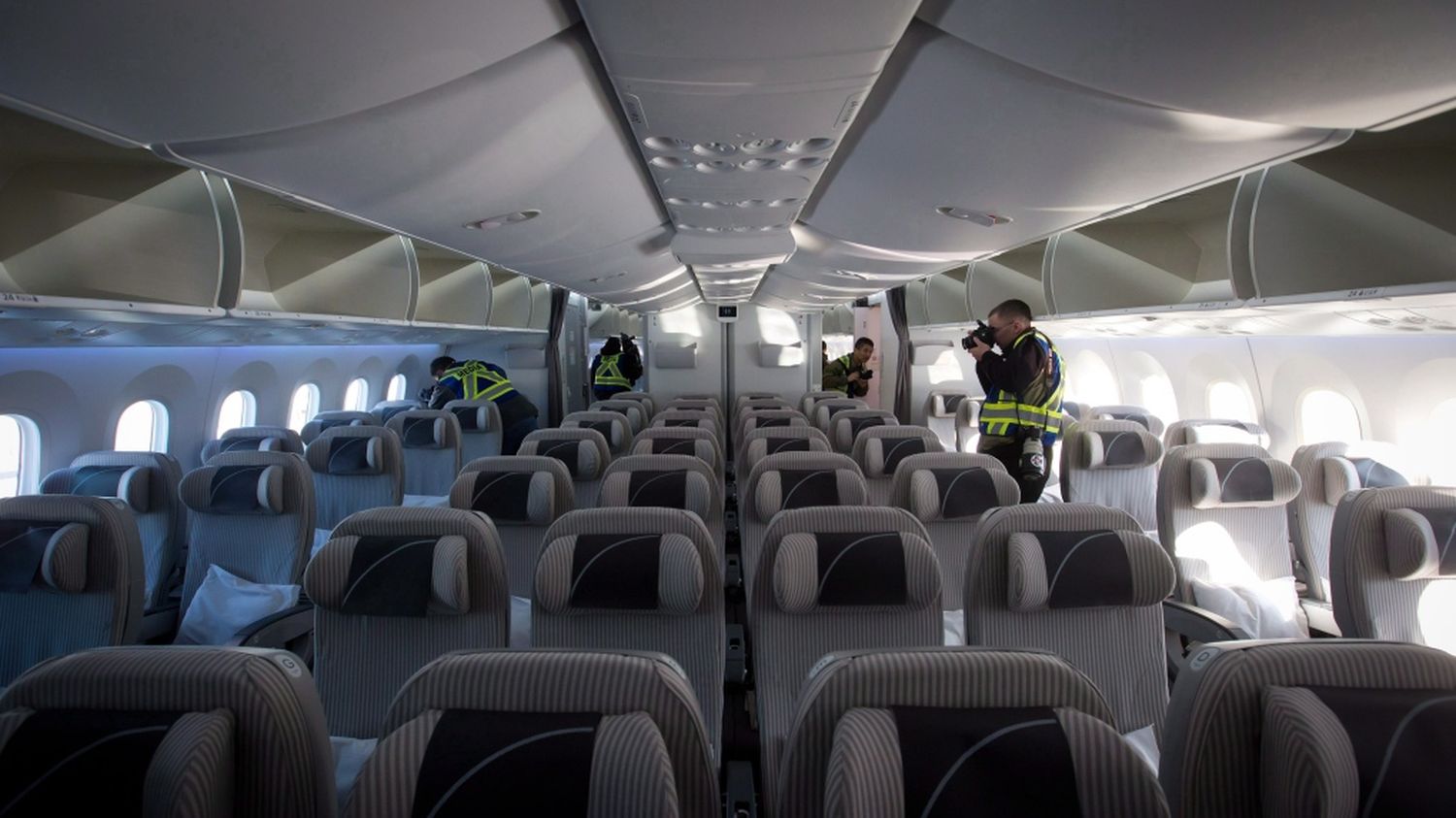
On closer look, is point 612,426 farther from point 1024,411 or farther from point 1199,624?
point 1199,624

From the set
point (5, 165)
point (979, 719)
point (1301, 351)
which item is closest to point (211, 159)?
point (979, 719)

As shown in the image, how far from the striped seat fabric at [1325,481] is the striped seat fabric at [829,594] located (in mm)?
2933

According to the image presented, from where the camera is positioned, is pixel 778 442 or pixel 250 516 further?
pixel 778 442

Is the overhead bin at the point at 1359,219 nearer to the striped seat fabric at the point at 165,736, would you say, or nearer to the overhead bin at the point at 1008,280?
the overhead bin at the point at 1008,280

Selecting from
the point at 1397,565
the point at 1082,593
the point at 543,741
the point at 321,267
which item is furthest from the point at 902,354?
the point at 543,741

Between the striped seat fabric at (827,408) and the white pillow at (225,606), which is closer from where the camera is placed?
the white pillow at (225,606)

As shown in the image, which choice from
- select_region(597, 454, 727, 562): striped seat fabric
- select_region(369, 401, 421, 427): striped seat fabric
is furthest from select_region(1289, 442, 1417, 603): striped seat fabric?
select_region(369, 401, 421, 427): striped seat fabric

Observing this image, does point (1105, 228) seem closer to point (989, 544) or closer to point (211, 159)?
point (989, 544)

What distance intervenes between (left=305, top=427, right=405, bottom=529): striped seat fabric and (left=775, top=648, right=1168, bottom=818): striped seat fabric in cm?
482

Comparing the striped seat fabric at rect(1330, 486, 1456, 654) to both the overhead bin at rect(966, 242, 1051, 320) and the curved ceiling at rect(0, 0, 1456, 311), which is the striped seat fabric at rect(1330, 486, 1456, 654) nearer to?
the curved ceiling at rect(0, 0, 1456, 311)

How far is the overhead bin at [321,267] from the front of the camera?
5312 mm

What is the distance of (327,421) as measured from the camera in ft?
24.4

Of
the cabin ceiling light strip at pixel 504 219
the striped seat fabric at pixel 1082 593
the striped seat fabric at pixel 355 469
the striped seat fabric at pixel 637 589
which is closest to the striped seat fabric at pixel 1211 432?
the striped seat fabric at pixel 1082 593

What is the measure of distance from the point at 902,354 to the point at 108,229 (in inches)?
406
